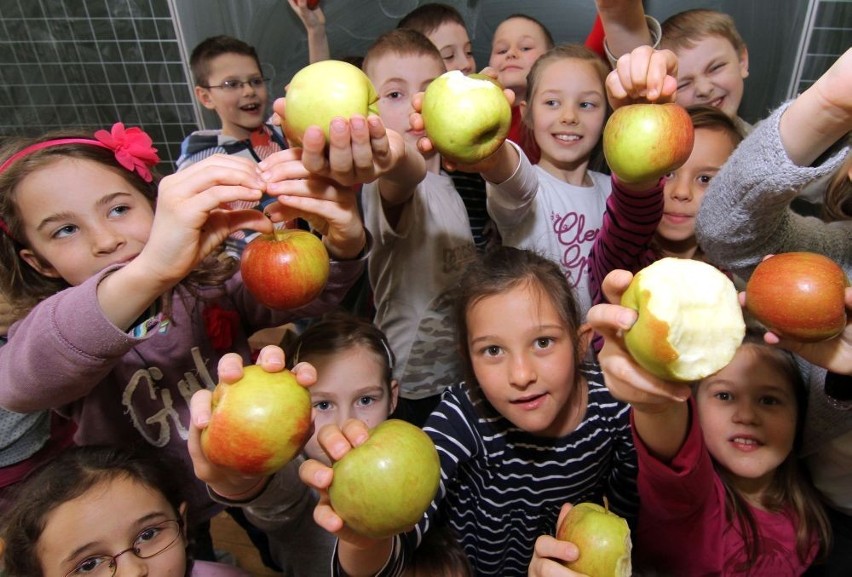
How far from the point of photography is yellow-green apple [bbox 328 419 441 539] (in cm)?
75

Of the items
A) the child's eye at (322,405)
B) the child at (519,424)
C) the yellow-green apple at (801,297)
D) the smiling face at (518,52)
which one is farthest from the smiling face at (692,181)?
the child's eye at (322,405)

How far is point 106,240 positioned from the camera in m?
0.99

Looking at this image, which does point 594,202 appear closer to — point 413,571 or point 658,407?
point 658,407

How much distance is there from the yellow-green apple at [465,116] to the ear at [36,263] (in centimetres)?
79

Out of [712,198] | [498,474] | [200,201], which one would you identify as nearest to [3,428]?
[200,201]

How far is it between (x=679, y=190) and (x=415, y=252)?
69 cm

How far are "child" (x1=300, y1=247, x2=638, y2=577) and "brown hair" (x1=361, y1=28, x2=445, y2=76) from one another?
768 millimetres

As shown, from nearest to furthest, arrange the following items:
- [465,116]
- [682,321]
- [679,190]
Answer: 1. [682,321]
2. [465,116]
3. [679,190]

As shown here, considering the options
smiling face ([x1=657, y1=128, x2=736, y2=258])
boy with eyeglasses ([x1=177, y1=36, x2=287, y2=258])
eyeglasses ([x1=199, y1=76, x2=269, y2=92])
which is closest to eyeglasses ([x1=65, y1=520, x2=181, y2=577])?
smiling face ([x1=657, y1=128, x2=736, y2=258])

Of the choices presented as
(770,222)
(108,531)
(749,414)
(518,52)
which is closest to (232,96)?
(518,52)

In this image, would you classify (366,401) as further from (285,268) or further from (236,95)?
(236,95)

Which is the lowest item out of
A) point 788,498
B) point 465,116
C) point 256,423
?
point 788,498

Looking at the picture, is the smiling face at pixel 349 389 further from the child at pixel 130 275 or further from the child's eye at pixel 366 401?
the child at pixel 130 275

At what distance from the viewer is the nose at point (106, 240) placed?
0.98m
